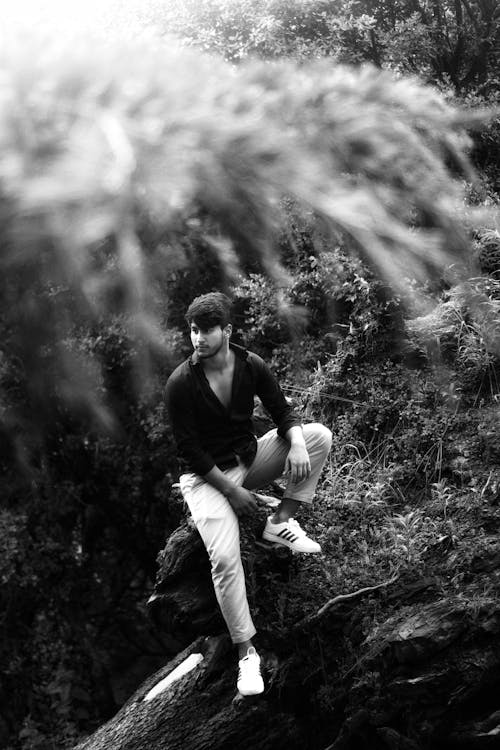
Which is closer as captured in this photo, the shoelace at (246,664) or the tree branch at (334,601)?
the shoelace at (246,664)

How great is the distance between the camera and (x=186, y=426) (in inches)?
126

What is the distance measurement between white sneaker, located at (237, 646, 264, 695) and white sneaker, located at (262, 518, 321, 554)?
495mm

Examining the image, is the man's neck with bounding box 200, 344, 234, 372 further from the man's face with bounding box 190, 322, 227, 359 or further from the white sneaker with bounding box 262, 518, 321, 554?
the white sneaker with bounding box 262, 518, 321, 554

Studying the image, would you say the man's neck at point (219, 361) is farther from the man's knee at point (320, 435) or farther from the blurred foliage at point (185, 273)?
the blurred foliage at point (185, 273)

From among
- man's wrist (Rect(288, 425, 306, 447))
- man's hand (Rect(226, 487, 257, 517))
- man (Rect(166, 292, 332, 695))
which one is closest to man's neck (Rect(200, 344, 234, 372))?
man (Rect(166, 292, 332, 695))

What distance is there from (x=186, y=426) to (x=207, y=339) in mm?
365

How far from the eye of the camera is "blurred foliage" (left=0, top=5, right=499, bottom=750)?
451 cm

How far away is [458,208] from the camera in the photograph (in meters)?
4.95

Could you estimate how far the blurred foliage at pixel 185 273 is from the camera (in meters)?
4.51

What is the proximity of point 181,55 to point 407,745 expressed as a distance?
185 inches

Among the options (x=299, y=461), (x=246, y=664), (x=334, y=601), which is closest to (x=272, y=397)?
(x=299, y=461)

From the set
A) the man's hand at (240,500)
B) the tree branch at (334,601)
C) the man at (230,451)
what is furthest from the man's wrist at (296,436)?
the tree branch at (334,601)

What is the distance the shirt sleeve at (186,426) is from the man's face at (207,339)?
0.51 ft

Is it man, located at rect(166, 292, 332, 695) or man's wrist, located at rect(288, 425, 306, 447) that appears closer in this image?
man, located at rect(166, 292, 332, 695)
